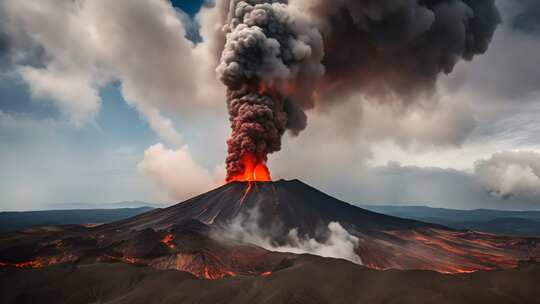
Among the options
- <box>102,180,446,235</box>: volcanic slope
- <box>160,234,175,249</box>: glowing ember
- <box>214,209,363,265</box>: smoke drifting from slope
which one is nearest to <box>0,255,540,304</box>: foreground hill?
<box>160,234,175,249</box>: glowing ember

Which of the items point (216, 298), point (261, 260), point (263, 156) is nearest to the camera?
point (216, 298)

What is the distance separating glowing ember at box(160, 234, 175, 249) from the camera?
4253 cm

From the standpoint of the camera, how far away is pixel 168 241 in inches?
1722

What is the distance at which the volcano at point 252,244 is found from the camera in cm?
4003

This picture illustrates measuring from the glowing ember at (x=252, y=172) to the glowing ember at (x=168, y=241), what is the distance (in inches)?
920

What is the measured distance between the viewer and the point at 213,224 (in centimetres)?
5291

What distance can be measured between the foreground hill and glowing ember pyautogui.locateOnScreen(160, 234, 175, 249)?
7.30 m

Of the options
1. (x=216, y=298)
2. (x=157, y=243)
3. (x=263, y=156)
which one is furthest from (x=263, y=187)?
(x=216, y=298)

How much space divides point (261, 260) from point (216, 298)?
35.4 feet

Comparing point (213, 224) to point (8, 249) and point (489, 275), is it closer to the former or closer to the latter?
point (8, 249)

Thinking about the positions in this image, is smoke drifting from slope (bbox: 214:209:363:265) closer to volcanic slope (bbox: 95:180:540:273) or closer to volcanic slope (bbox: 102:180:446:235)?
volcanic slope (bbox: 95:180:540:273)

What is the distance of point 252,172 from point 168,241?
84.6ft

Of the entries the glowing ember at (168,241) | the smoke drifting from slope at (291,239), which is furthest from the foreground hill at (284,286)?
the smoke drifting from slope at (291,239)

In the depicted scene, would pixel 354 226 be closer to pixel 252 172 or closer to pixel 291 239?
pixel 291 239
